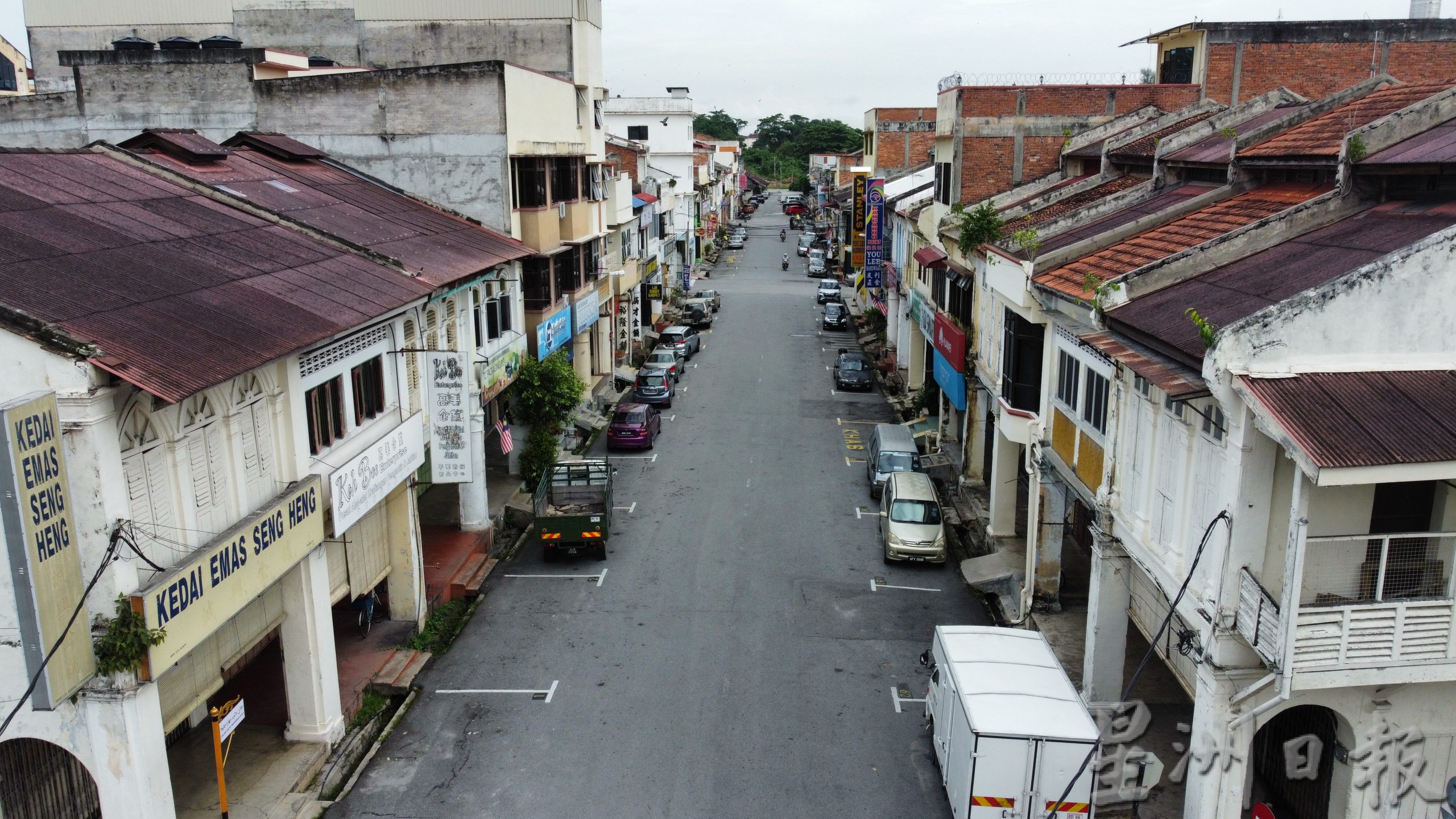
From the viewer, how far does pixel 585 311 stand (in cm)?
3672

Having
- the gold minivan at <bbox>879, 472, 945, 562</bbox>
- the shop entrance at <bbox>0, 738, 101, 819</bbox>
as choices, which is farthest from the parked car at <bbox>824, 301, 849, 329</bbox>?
the shop entrance at <bbox>0, 738, 101, 819</bbox>

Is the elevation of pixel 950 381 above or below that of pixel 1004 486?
above

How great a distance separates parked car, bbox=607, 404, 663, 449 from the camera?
1375 inches

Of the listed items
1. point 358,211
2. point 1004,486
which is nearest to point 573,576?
point 358,211

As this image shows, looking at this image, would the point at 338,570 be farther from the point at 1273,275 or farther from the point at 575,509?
the point at 1273,275

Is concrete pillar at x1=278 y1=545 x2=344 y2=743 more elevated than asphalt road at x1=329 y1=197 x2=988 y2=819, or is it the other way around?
concrete pillar at x1=278 y1=545 x2=344 y2=743

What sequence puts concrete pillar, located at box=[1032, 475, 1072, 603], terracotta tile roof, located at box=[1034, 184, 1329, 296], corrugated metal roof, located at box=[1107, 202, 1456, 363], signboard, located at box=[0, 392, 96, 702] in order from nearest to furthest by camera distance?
signboard, located at box=[0, 392, 96, 702], corrugated metal roof, located at box=[1107, 202, 1456, 363], terracotta tile roof, located at box=[1034, 184, 1329, 296], concrete pillar, located at box=[1032, 475, 1072, 603]

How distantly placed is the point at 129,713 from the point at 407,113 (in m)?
20.6

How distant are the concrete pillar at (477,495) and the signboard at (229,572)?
358 inches

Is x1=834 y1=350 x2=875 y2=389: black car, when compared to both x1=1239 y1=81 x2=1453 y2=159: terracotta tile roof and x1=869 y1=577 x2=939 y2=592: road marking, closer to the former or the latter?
x1=869 y1=577 x2=939 y2=592: road marking

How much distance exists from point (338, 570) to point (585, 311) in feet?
62.7

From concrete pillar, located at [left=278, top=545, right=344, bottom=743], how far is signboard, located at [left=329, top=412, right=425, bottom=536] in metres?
0.82

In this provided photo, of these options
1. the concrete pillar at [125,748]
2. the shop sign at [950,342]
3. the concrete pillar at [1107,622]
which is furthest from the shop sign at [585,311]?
the concrete pillar at [125,748]

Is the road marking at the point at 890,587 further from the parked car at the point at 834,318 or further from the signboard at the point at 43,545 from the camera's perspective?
the parked car at the point at 834,318
